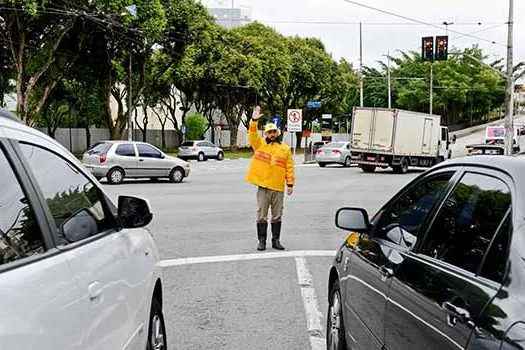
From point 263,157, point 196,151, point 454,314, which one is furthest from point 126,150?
point 196,151

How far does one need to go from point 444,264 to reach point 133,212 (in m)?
1.79

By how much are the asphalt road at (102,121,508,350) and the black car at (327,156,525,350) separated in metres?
1.57

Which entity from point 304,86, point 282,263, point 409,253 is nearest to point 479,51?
point 304,86

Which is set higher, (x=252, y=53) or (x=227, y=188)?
(x=252, y=53)

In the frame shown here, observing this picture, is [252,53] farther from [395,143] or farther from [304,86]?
[395,143]

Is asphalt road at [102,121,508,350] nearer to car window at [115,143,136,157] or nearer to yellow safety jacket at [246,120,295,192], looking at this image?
yellow safety jacket at [246,120,295,192]

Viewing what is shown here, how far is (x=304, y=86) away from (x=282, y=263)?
5396 centimetres

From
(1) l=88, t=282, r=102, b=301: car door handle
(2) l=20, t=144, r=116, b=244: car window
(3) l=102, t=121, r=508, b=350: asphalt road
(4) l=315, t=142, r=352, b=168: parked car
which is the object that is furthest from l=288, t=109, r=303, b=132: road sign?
(1) l=88, t=282, r=102, b=301: car door handle

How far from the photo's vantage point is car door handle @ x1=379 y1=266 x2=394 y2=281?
140 inches

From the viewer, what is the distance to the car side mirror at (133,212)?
388 cm

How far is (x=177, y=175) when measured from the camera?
2541 centimetres

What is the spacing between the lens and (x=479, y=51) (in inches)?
3201

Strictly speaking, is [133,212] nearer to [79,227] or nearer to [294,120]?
[79,227]

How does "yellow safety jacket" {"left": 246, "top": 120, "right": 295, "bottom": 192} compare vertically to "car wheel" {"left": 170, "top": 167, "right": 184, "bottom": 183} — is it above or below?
above
